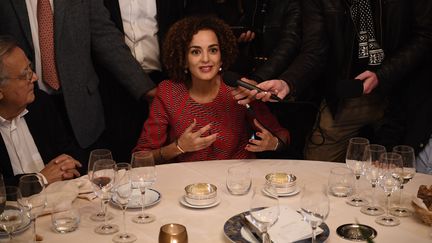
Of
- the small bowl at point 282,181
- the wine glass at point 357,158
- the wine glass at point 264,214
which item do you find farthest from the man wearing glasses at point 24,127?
the wine glass at point 357,158

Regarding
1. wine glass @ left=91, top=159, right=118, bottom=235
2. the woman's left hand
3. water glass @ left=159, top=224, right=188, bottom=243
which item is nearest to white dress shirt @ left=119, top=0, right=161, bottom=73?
the woman's left hand

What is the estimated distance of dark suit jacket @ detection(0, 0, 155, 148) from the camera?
3.05 metres

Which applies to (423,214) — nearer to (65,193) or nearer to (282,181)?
(282,181)

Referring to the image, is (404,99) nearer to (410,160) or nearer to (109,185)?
(410,160)

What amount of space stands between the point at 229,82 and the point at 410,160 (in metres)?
0.88

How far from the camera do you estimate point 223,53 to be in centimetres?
290

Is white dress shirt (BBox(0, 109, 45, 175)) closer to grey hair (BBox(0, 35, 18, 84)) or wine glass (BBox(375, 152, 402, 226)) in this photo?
grey hair (BBox(0, 35, 18, 84))

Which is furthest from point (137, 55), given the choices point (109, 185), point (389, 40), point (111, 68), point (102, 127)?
point (109, 185)

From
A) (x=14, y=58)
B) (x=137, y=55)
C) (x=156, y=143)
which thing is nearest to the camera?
(x=14, y=58)

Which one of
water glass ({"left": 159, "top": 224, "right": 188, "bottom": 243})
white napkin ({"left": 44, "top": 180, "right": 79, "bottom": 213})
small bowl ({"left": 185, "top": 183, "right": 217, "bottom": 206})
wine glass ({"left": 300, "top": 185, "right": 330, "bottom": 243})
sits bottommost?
small bowl ({"left": 185, "top": 183, "right": 217, "bottom": 206})

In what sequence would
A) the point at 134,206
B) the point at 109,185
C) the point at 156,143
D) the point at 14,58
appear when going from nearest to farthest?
the point at 109,185, the point at 134,206, the point at 14,58, the point at 156,143

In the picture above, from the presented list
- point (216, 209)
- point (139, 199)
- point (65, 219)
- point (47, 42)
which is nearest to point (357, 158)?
point (216, 209)

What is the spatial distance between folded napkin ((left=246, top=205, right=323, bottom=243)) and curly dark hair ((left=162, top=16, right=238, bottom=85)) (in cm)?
127

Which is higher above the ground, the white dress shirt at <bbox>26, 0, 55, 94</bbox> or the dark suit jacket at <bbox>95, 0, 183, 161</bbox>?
the white dress shirt at <bbox>26, 0, 55, 94</bbox>
